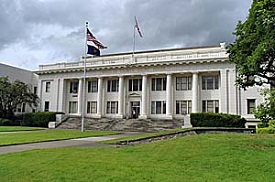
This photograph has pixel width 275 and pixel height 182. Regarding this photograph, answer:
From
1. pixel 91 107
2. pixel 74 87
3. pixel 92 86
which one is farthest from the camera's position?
pixel 74 87

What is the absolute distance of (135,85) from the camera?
156 ft

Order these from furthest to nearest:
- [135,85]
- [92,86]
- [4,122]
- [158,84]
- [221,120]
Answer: [92,86]
[135,85]
[158,84]
[4,122]
[221,120]

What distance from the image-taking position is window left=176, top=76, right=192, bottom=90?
43.6 m

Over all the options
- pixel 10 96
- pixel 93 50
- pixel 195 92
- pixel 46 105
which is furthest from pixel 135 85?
pixel 10 96

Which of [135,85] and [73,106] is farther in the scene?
[73,106]

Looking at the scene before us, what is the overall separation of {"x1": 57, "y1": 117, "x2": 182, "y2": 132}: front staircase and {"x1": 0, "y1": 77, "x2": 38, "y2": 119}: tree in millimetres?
9109

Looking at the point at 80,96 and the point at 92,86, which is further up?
the point at 92,86

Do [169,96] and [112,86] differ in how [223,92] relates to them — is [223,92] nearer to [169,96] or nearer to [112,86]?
[169,96]

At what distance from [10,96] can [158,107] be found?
2381 cm

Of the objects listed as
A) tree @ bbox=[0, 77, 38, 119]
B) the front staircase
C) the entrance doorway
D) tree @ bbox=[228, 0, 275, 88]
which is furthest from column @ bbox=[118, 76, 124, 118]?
tree @ bbox=[228, 0, 275, 88]

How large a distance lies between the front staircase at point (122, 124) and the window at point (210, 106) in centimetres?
471

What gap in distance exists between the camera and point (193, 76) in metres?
42.2

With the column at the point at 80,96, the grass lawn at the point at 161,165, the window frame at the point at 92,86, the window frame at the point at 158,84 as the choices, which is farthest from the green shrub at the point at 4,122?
the grass lawn at the point at 161,165

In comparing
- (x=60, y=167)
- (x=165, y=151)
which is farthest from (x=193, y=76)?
(x=60, y=167)
